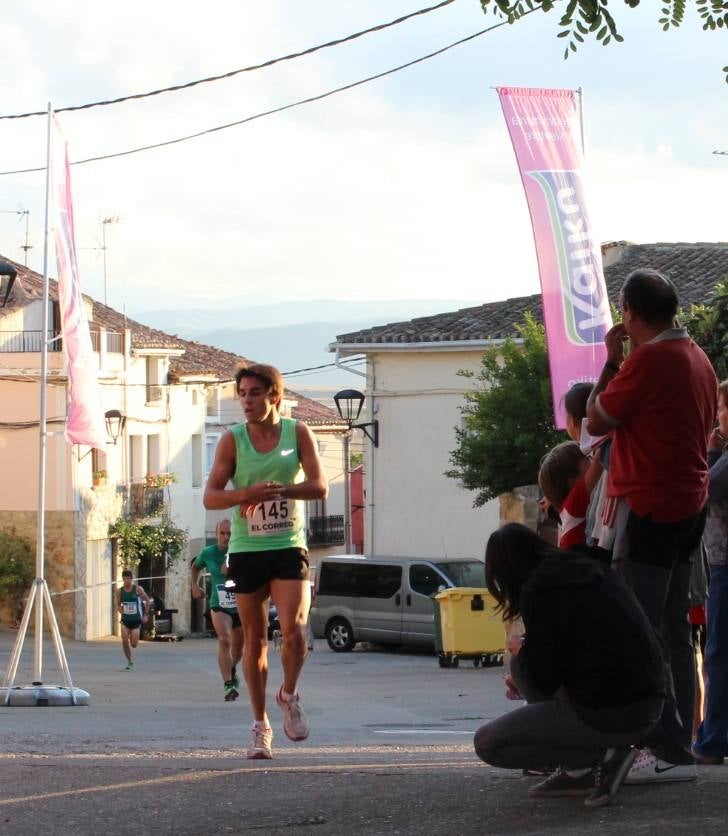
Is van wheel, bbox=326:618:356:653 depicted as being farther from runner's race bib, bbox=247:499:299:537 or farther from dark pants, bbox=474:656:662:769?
dark pants, bbox=474:656:662:769

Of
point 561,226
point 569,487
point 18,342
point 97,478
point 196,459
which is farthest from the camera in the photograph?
point 196,459

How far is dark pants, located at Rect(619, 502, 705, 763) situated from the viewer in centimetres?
580

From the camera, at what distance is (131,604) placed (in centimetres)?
2895

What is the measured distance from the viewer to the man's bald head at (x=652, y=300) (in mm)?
5965

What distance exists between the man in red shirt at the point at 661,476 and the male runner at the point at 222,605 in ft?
27.2

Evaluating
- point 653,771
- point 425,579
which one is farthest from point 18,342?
point 653,771

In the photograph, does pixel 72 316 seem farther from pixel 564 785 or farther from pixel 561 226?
pixel 564 785

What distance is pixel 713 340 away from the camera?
16047mm

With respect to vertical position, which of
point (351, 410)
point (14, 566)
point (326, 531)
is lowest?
point (14, 566)

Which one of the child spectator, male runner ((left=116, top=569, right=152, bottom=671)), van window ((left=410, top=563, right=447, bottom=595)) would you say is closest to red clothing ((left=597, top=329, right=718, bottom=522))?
the child spectator

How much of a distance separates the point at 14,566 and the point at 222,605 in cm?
3476

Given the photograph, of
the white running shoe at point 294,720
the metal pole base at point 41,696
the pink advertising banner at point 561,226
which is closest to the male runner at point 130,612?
the metal pole base at point 41,696

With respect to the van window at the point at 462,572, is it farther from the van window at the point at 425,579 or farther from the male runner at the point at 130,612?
the male runner at the point at 130,612

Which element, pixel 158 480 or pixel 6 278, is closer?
pixel 6 278
